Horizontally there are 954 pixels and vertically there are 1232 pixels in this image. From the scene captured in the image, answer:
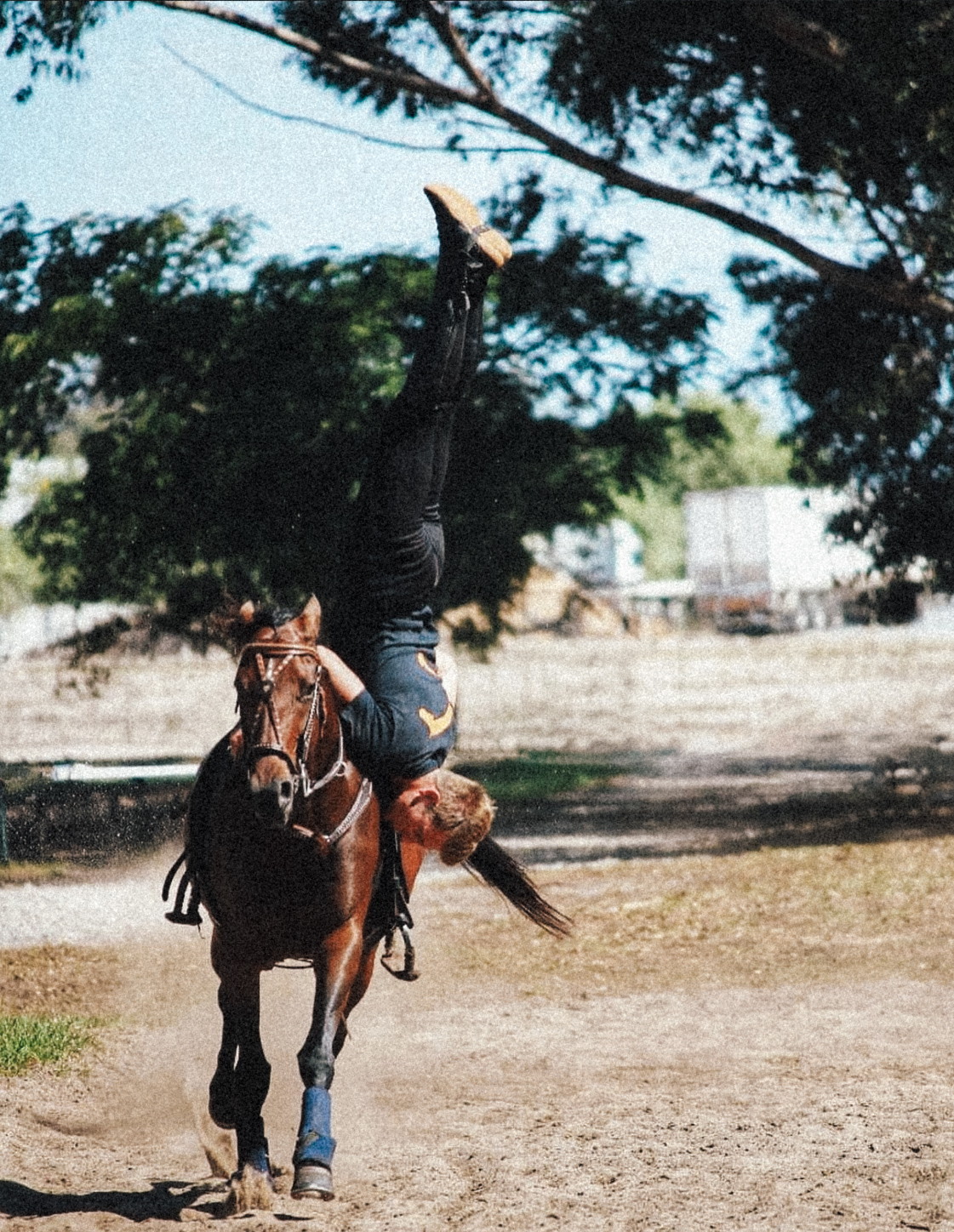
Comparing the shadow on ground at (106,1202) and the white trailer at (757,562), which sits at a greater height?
the white trailer at (757,562)

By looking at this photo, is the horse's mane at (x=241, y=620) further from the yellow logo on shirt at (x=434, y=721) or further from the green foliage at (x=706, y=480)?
the green foliage at (x=706, y=480)

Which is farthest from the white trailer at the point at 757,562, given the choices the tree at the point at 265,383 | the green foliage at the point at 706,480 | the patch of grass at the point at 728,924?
the patch of grass at the point at 728,924

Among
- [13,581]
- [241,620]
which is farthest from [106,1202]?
[13,581]

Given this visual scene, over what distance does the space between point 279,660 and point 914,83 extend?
939cm

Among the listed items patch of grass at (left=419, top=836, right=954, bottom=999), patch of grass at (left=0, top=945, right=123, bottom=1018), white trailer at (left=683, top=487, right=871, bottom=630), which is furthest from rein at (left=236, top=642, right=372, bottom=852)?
white trailer at (left=683, top=487, right=871, bottom=630)

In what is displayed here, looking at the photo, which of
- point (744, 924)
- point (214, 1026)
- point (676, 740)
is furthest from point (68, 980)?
point (676, 740)

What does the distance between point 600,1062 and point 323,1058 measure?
261 cm

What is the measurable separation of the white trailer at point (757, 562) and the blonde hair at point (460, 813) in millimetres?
59662

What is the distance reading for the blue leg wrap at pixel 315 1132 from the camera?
525cm

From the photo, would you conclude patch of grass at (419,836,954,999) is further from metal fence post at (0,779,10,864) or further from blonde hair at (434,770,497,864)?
metal fence post at (0,779,10,864)

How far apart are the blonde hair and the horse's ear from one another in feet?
3.15

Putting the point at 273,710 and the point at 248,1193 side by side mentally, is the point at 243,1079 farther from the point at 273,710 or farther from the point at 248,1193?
the point at 273,710

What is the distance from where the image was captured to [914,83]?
12.6m

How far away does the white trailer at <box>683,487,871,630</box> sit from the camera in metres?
66.1
